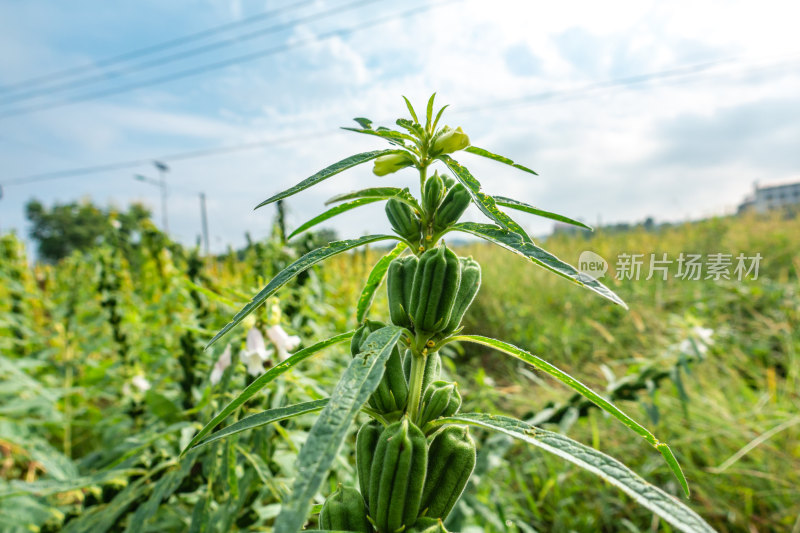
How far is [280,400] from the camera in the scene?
0.83 m

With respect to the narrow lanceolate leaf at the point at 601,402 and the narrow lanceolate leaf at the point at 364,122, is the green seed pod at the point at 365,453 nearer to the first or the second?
the narrow lanceolate leaf at the point at 601,402

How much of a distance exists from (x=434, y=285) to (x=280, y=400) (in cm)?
59

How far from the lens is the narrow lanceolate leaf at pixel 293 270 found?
0.94ft

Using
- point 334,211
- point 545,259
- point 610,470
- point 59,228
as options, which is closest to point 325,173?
point 334,211

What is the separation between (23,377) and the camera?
1.38 m

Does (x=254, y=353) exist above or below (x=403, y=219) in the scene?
below

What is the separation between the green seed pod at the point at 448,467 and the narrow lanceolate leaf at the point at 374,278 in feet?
0.43

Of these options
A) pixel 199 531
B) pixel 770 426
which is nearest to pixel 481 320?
pixel 770 426

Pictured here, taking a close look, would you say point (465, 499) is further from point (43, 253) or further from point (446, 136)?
point (43, 253)

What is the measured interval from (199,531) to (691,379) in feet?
9.15

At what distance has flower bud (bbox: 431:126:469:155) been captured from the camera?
365 millimetres

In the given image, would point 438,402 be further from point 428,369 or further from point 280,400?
point 280,400

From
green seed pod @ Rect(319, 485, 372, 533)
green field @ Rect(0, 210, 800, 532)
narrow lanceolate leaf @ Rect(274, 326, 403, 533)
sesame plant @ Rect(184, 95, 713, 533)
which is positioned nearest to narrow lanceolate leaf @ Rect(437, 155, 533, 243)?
sesame plant @ Rect(184, 95, 713, 533)

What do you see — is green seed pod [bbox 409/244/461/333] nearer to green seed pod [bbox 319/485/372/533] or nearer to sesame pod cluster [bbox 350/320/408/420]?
sesame pod cluster [bbox 350/320/408/420]
